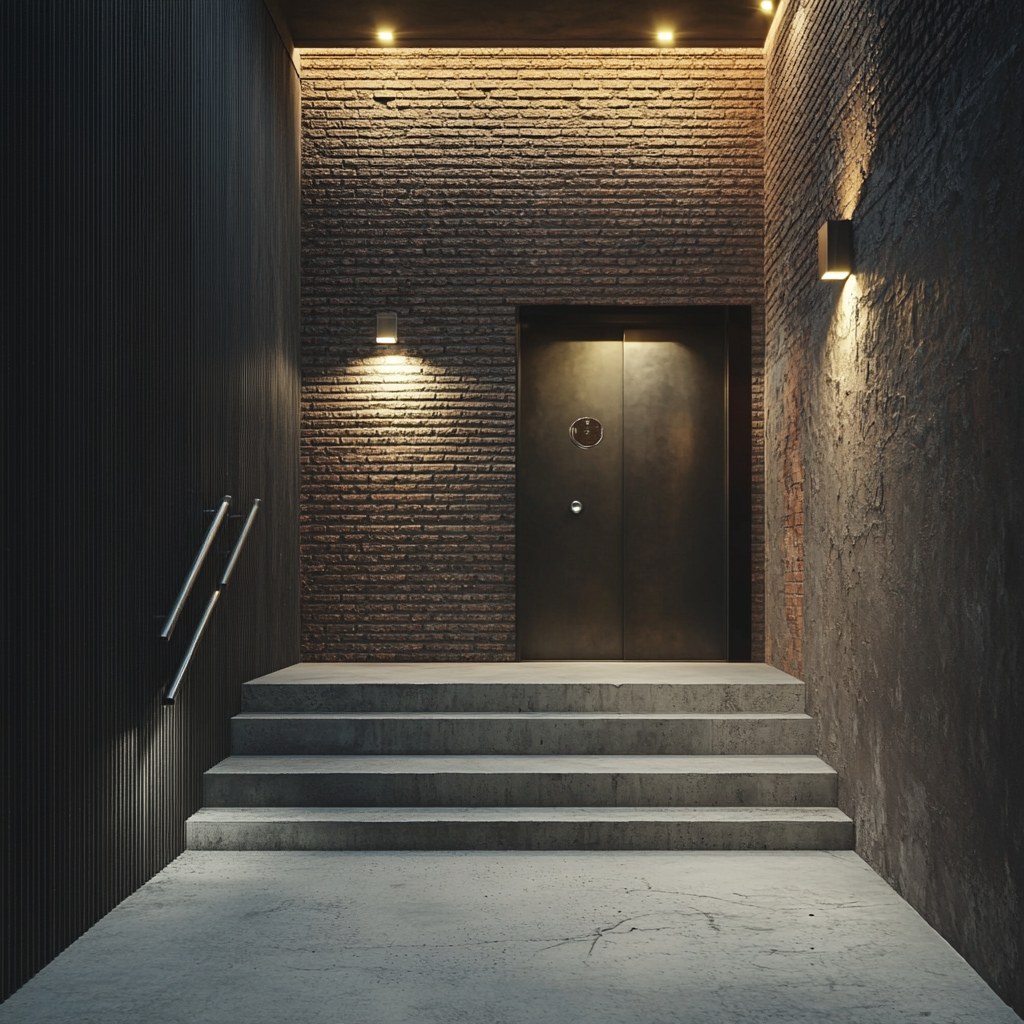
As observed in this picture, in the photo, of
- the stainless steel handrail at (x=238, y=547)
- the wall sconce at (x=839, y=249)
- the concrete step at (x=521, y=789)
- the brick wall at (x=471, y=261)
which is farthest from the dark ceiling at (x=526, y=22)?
the concrete step at (x=521, y=789)

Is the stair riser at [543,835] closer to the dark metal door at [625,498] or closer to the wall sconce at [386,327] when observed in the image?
the dark metal door at [625,498]

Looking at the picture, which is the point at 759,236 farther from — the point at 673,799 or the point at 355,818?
the point at 355,818

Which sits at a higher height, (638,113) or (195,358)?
(638,113)

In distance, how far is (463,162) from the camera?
7004mm

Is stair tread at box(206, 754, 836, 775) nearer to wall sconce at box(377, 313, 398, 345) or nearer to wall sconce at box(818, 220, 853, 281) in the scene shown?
wall sconce at box(818, 220, 853, 281)

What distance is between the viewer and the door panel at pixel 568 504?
23.3ft

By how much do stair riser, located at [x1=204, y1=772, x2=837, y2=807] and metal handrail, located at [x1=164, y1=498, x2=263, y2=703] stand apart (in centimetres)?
75

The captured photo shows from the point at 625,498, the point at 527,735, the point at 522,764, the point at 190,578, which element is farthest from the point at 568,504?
the point at 190,578

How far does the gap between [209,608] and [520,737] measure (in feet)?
5.56

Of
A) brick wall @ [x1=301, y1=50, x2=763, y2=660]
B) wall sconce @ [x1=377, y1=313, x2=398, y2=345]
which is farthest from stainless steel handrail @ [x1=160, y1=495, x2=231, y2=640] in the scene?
wall sconce @ [x1=377, y1=313, x2=398, y2=345]

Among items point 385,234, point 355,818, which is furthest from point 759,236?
point 355,818

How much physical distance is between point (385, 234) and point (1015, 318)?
486 centimetres

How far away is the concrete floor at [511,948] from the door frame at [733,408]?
261 centimetres

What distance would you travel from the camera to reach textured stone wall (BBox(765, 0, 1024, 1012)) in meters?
3.01
